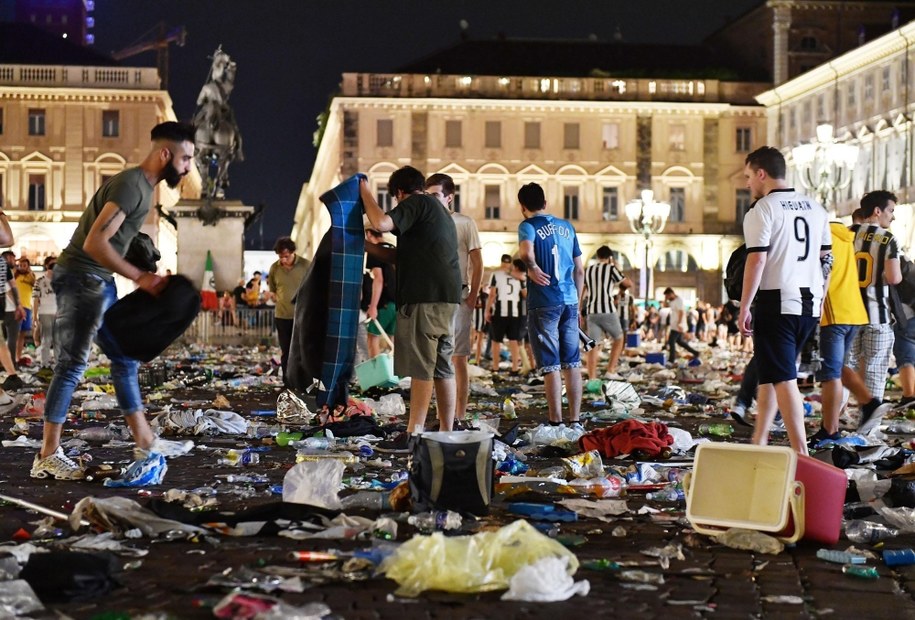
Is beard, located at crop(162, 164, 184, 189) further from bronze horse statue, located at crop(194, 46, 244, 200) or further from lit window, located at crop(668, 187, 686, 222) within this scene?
lit window, located at crop(668, 187, 686, 222)

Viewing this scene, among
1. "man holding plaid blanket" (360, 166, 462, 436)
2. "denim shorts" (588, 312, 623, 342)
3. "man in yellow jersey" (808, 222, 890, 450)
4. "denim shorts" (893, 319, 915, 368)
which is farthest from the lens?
"denim shorts" (588, 312, 623, 342)

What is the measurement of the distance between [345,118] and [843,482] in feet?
205

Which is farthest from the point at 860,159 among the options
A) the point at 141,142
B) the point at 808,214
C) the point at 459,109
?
the point at 808,214

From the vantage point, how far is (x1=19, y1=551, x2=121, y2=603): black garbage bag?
4.48 meters

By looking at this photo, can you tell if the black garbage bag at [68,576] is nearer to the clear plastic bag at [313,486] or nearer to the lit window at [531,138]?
the clear plastic bag at [313,486]

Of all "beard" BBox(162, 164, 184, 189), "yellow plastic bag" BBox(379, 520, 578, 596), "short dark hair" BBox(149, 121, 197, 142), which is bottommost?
"yellow plastic bag" BBox(379, 520, 578, 596)

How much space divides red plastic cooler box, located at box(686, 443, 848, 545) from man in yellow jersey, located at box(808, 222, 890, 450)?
3.77 meters

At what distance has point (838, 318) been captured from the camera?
9680mm

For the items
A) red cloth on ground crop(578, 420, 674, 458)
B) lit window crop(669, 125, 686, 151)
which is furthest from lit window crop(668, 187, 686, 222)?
red cloth on ground crop(578, 420, 674, 458)

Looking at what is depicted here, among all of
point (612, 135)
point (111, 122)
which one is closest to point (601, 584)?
point (612, 135)

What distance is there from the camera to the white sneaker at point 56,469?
7.27 m

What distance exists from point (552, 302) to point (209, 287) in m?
20.8

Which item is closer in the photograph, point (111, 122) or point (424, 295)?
point (424, 295)

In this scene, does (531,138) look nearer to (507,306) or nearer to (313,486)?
(507,306)
